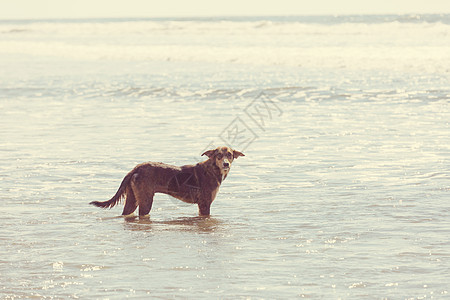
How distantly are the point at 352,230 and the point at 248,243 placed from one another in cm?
113

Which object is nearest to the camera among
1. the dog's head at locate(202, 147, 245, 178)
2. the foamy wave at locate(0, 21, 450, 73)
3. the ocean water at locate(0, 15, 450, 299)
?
the ocean water at locate(0, 15, 450, 299)

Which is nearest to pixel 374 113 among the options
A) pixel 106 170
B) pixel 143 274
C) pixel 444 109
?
pixel 444 109

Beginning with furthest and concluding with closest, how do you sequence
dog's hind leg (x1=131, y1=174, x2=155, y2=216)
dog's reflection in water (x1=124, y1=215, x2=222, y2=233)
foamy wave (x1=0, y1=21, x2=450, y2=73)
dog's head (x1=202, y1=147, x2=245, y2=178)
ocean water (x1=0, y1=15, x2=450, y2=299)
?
foamy wave (x1=0, y1=21, x2=450, y2=73), dog's head (x1=202, y1=147, x2=245, y2=178), dog's hind leg (x1=131, y1=174, x2=155, y2=216), dog's reflection in water (x1=124, y1=215, x2=222, y2=233), ocean water (x1=0, y1=15, x2=450, y2=299)

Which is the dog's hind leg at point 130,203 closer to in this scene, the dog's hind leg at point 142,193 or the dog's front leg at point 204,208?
the dog's hind leg at point 142,193

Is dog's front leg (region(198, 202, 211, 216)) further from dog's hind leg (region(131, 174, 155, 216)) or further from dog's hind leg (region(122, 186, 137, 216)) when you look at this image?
dog's hind leg (region(122, 186, 137, 216))

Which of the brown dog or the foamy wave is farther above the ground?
the brown dog

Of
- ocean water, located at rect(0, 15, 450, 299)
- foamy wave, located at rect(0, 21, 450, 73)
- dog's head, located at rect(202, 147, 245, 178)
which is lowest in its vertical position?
foamy wave, located at rect(0, 21, 450, 73)

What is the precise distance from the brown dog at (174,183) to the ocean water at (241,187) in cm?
21

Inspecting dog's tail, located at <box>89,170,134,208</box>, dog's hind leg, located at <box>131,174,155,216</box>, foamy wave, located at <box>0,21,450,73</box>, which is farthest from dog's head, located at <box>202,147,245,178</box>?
foamy wave, located at <box>0,21,450,73</box>

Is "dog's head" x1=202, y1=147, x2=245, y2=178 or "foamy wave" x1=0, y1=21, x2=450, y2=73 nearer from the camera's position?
"dog's head" x1=202, y1=147, x2=245, y2=178

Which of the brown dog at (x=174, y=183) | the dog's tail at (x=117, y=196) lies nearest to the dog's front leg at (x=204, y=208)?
the brown dog at (x=174, y=183)

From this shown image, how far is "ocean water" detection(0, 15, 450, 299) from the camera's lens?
230 inches

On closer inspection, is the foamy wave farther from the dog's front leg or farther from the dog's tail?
the dog's tail

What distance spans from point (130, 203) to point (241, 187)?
6.16 ft
